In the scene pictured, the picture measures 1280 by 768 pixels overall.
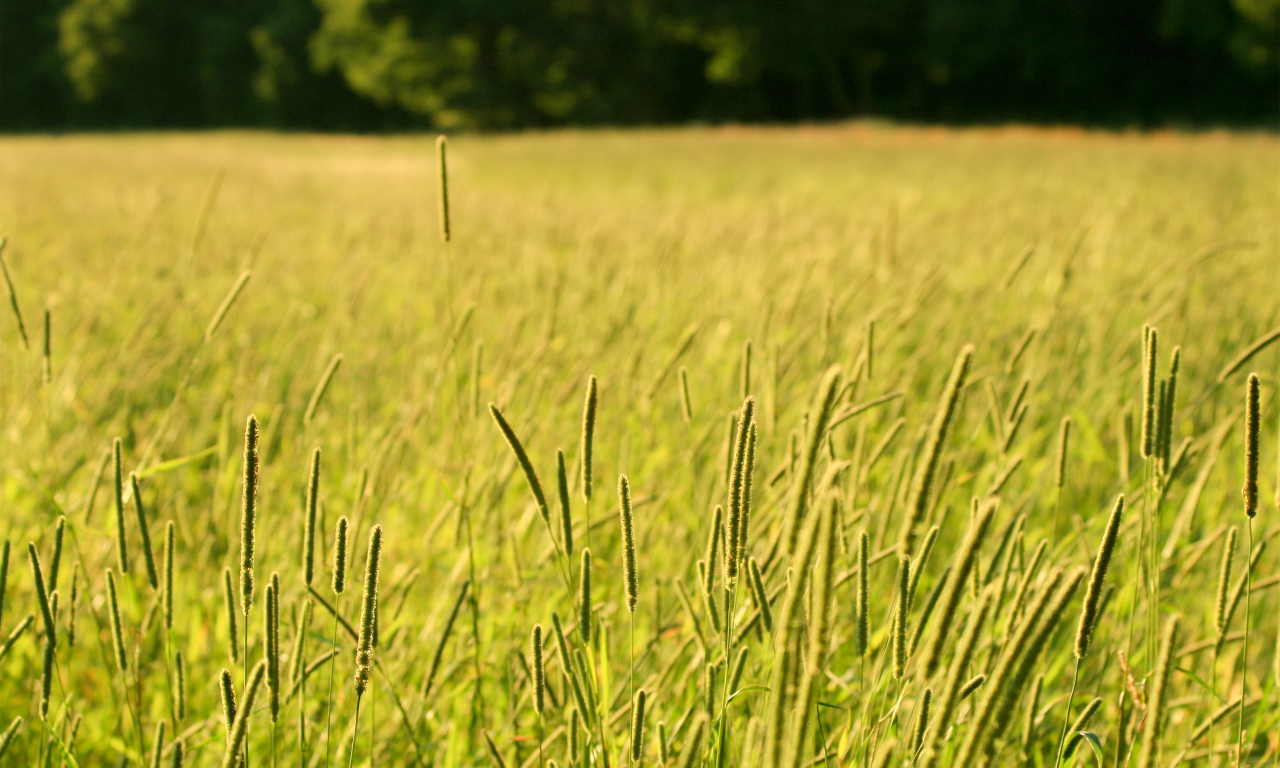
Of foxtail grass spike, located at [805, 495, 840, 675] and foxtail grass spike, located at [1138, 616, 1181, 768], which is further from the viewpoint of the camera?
foxtail grass spike, located at [1138, 616, 1181, 768]

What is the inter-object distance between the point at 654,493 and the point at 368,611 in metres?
0.68

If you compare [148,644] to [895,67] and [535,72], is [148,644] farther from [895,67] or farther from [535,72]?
[895,67]

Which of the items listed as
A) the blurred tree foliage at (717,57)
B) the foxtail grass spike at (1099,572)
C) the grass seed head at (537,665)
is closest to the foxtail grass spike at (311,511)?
the grass seed head at (537,665)

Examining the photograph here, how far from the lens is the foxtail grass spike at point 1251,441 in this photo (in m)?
0.50

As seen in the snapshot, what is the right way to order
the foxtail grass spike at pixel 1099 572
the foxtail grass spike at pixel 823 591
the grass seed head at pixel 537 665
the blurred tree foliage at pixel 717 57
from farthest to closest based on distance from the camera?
1. the blurred tree foliage at pixel 717 57
2. the grass seed head at pixel 537 665
3. the foxtail grass spike at pixel 1099 572
4. the foxtail grass spike at pixel 823 591

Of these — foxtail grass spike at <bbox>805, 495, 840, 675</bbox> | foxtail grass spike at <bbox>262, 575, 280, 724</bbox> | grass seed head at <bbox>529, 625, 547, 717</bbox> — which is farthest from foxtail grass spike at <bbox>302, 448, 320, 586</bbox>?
foxtail grass spike at <bbox>805, 495, 840, 675</bbox>

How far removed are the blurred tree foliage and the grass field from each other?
81.3 ft

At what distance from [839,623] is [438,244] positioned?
102 inches

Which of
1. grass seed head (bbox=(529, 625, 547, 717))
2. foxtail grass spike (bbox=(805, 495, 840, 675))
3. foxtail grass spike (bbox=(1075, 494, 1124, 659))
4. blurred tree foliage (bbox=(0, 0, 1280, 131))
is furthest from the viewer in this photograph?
blurred tree foliage (bbox=(0, 0, 1280, 131))

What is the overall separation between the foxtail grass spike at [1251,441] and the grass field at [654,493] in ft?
0.14

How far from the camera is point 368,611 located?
1.70ft

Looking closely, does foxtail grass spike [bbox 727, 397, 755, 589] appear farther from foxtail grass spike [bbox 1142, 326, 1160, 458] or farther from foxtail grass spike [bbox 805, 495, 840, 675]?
foxtail grass spike [bbox 1142, 326, 1160, 458]

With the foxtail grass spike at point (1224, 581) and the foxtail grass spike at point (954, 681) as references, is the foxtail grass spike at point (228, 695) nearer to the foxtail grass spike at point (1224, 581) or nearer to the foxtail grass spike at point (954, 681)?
the foxtail grass spike at point (954, 681)

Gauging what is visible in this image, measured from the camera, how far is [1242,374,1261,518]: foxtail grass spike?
50 cm
